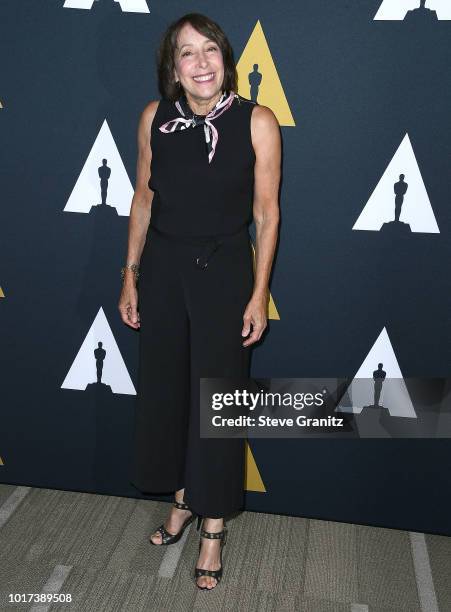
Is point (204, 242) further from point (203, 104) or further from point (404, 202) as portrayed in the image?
point (404, 202)

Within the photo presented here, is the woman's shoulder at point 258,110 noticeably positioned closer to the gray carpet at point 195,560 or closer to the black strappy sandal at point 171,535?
the black strappy sandal at point 171,535

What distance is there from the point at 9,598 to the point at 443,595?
1363 millimetres

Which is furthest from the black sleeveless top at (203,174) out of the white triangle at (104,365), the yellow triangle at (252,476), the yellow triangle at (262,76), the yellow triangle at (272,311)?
the yellow triangle at (252,476)

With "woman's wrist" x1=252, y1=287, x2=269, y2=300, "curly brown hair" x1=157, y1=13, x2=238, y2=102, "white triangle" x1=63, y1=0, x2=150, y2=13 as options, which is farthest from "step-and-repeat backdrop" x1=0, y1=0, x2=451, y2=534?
"woman's wrist" x1=252, y1=287, x2=269, y2=300

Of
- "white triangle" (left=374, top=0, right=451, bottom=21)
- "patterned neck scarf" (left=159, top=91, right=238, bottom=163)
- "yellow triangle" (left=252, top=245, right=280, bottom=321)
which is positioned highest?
"white triangle" (left=374, top=0, right=451, bottom=21)

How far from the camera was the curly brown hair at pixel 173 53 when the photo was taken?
2.00 meters

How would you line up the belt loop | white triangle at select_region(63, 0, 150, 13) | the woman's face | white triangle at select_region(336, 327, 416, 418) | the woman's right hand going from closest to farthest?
1. the woman's face
2. the belt loop
3. white triangle at select_region(63, 0, 150, 13)
4. the woman's right hand
5. white triangle at select_region(336, 327, 416, 418)

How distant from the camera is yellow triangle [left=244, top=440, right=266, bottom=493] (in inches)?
106

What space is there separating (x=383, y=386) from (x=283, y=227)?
2.15ft

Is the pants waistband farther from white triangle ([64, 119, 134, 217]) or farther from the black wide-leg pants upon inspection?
white triangle ([64, 119, 134, 217])

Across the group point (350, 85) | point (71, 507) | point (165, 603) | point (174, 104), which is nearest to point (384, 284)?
point (350, 85)

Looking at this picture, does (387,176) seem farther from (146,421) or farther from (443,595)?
(443,595)

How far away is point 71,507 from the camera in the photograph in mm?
2740

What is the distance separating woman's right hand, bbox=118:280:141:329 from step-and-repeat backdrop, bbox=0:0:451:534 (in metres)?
0.21
